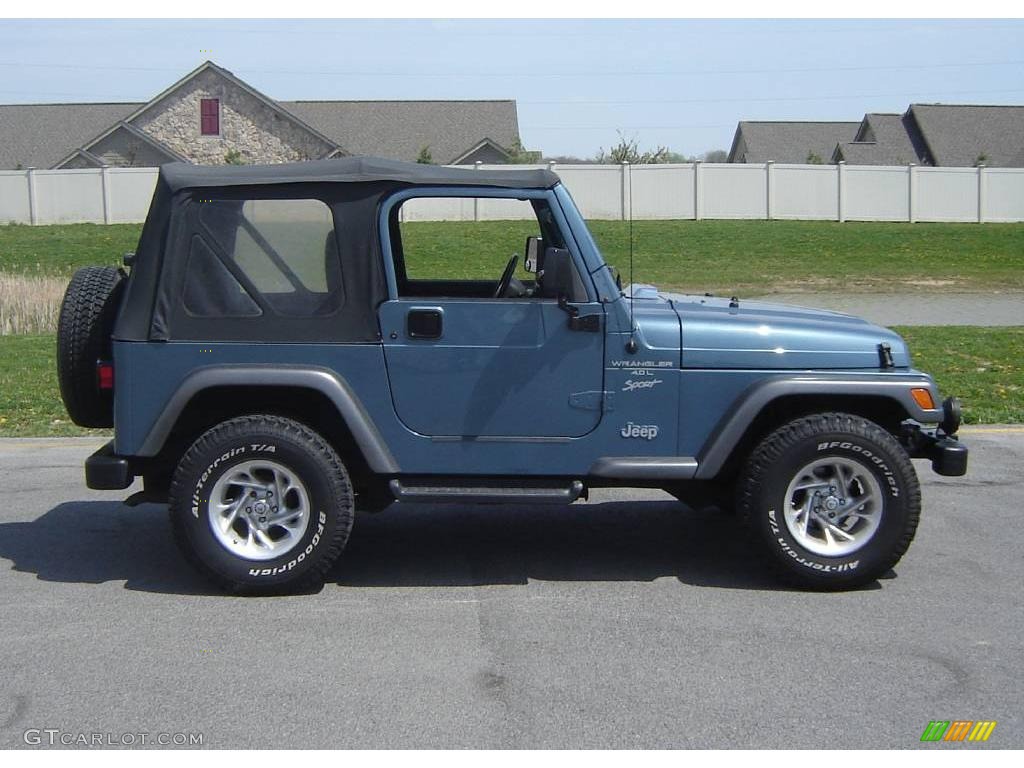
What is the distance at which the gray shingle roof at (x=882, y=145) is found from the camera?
5506 cm

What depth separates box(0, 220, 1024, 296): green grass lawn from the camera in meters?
27.1

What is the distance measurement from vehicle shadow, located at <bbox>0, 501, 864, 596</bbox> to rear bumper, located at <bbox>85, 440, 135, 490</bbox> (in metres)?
0.57

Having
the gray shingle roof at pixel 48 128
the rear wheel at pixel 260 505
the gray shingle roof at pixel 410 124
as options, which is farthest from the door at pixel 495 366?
the gray shingle roof at pixel 48 128

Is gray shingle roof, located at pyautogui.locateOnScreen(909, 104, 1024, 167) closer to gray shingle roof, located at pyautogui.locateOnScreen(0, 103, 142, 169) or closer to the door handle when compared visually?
gray shingle roof, located at pyautogui.locateOnScreen(0, 103, 142, 169)

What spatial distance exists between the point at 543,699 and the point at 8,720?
1950 mm

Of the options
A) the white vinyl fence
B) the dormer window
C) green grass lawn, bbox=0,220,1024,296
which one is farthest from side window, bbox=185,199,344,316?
the dormer window

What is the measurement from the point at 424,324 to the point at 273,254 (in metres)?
0.81

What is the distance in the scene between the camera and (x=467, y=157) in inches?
1971

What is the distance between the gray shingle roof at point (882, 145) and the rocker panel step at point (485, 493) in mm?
50903

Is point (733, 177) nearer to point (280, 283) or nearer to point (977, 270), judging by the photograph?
point (977, 270)

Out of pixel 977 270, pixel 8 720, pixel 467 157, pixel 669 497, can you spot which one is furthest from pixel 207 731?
pixel 467 157

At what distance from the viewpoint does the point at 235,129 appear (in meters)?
49.5

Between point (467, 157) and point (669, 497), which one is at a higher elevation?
point (467, 157)

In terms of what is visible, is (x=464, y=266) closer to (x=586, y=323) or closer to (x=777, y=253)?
(x=586, y=323)
